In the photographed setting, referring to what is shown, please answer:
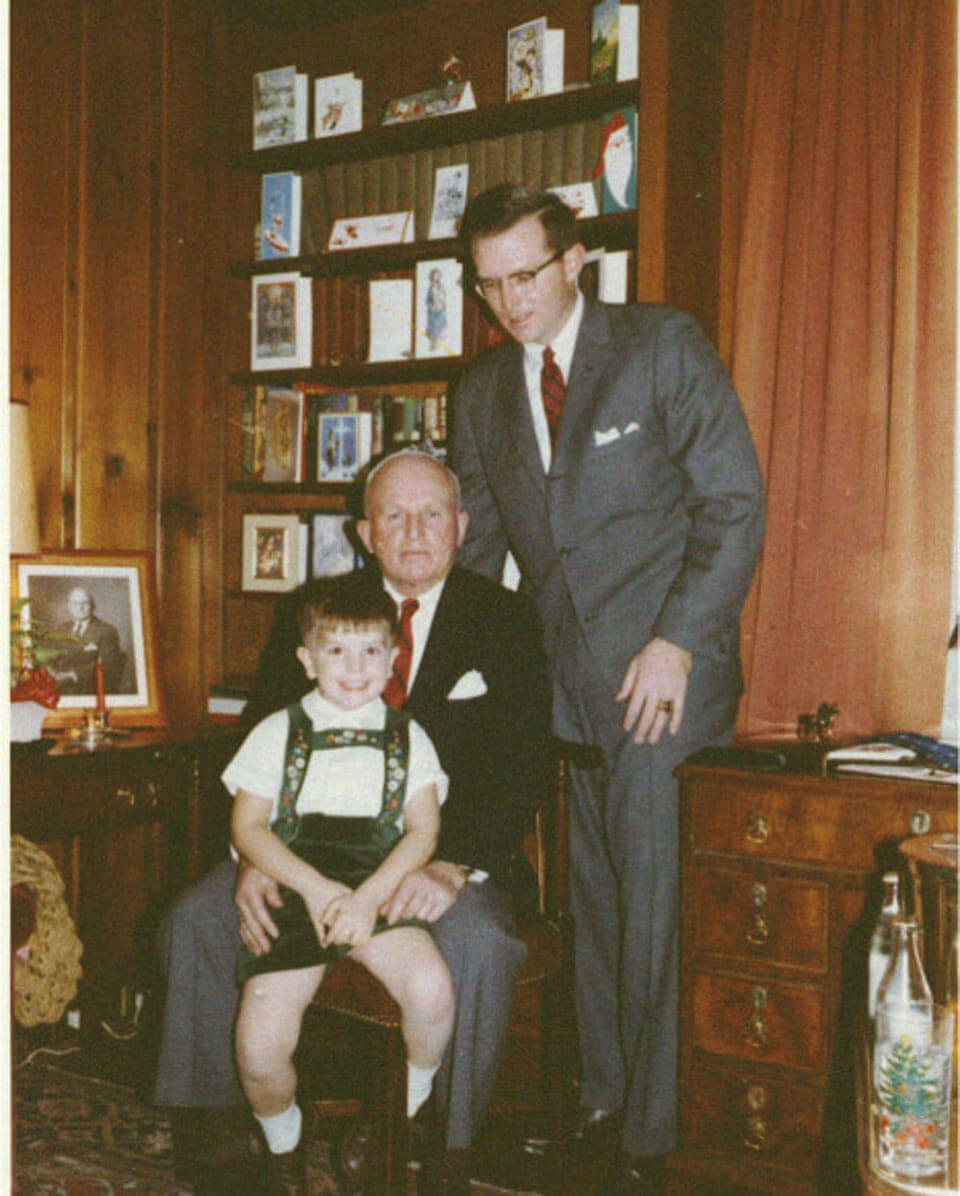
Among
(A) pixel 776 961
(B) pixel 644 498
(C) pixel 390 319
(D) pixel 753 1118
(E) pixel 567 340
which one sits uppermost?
(C) pixel 390 319

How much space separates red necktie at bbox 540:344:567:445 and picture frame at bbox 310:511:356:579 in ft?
2.96

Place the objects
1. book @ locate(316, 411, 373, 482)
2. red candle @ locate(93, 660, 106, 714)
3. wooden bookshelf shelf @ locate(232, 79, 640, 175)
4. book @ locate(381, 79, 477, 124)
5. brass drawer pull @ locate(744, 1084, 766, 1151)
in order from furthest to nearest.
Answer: book @ locate(316, 411, 373, 482), book @ locate(381, 79, 477, 124), wooden bookshelf shelf @ locate(232, 79, 640, 175), red candle @ locate(93, 660, 106, 714), brass drawer pull @ locate(744, 1084, 766, 1151)

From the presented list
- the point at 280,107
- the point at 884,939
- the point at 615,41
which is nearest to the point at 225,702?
the point at 280,107

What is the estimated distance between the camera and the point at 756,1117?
2.09 meters

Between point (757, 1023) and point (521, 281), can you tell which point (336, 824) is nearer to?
point (757, 1023)

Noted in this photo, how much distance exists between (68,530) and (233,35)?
4.83 feet

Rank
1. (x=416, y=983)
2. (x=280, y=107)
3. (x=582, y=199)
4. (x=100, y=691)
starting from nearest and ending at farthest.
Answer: (x=416, y=983) < (x=100, y=691) < (x=582, y=199) < (x=280, y=107)

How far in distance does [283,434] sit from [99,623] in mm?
757

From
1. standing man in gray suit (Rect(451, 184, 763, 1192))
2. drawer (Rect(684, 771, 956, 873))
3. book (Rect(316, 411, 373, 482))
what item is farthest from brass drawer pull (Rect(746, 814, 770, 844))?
book (Rect(316, 411, 373, 482))

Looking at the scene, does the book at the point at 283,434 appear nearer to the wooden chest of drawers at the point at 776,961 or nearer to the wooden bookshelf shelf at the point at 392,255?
the wooden bookshelf shelf at the point at 392,255

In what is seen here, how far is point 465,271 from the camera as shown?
9.83 feet

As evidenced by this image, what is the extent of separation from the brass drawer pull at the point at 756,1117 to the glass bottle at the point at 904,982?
0.94m

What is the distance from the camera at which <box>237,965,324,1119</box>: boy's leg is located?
187 centimetres

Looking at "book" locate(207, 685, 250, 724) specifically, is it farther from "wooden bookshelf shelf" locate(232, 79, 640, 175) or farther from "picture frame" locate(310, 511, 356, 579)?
"wooden bookshelf shelf" locate(232, 79, 640, 175)
